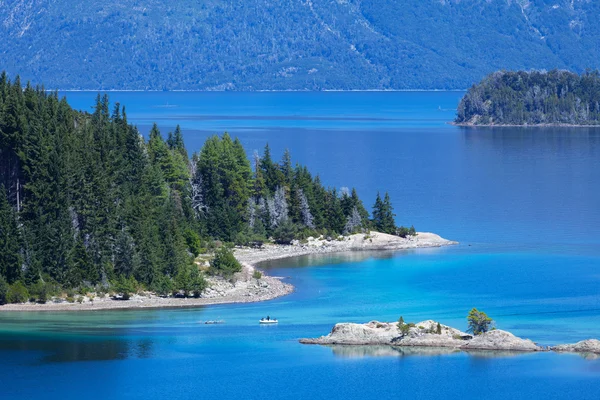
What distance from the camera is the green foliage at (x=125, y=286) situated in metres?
70.6

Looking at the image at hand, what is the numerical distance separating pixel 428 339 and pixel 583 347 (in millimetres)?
6956

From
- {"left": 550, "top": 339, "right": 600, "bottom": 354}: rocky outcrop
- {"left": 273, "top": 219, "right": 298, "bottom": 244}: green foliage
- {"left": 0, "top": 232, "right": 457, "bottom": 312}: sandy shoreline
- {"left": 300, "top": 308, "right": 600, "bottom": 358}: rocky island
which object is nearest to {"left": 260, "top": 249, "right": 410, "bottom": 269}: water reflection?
{"left": 0, "top": 232, "right": 457, "bottom": 312}: sandy shoreline

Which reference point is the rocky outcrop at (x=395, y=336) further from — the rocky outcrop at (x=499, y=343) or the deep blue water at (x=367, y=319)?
the deep blue water at (x=367, y=319)

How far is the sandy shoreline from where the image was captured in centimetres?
6912

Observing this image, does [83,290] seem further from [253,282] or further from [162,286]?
[253,282]

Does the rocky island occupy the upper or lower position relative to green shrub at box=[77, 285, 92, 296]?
lower

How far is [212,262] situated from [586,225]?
37399 mm

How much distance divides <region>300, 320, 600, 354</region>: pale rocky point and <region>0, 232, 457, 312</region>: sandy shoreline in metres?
13.1

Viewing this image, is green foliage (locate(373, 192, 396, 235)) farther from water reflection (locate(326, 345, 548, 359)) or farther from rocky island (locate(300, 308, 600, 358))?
water reflection (locate(326, 345, 548, 359))

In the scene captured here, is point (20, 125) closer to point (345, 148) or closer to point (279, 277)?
point (279, 277)

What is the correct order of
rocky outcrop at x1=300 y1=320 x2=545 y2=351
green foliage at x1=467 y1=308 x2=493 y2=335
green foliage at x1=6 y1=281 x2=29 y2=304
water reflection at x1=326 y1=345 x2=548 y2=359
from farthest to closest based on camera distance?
green foliage at x1=6 y1=281 x2=29 y2=304, green foliage at x1=467 y1=308 x2=493 y2=335, rocky outcrop at x1=300 y1=320 x2=545 y2=351, water reflection at x1=326 y1=345 x2=548 y2=359

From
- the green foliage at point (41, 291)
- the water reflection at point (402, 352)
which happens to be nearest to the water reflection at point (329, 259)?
the green foliage at point (41, 291)

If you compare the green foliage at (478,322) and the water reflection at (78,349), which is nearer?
the water reflection at (78,349)

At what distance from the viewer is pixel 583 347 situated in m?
55.9
